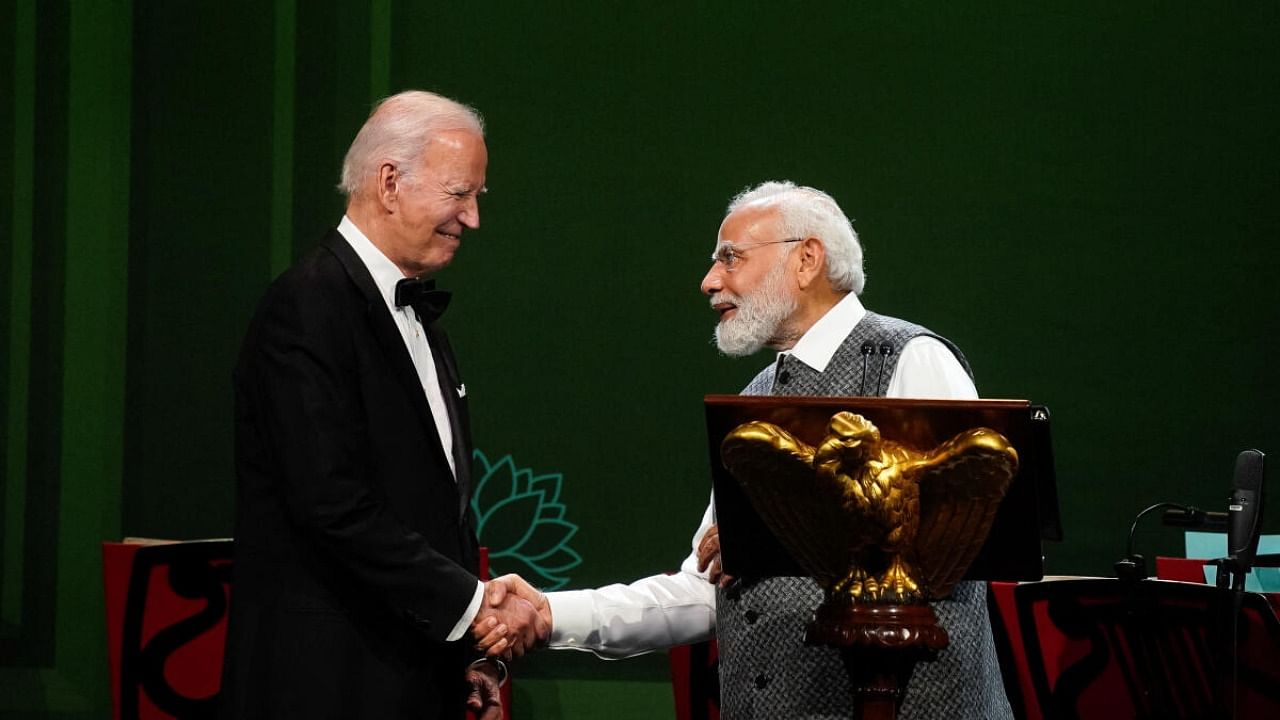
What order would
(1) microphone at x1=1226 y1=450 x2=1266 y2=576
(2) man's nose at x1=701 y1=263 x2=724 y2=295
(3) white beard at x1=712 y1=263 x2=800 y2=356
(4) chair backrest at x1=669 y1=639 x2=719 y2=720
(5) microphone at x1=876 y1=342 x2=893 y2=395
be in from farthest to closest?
(4) chair backrest at x1=669 y1=639 x2=719 y2=720 → (1) microphone at x1=1226 y1=450 x2=1266 y2=576 → (2) man's nose at x1=701 y1=263 x2=724 y2=295 → (3) white beard at x1=712 y1=263 x2=800 y2=356 → (5) microphone at x1=876 y1=342 x2=893 y2=395

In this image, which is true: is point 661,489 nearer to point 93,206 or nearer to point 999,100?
point 999,100

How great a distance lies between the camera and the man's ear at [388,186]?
2.46m

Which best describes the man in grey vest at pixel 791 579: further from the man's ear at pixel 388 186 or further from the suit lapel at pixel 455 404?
the man's ear at pixel 388 186

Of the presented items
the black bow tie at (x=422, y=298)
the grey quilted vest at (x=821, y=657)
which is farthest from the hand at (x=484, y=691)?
the black bow tie at (x=422, y=298)

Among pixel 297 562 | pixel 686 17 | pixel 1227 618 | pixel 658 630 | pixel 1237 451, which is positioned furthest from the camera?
pixel 686 17

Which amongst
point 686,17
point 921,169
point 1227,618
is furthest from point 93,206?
point 1227,618

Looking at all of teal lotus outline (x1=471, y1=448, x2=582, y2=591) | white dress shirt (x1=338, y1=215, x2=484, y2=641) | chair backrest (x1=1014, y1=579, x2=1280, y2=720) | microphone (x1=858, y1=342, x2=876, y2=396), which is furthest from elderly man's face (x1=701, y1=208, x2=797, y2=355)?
teal lotus outline (x1=471, y1=448, x2=582, y2=591)

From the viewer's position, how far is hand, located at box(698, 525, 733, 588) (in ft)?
7.36

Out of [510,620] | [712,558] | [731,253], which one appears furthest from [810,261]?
[510,620]

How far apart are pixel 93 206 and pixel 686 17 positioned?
1.95m

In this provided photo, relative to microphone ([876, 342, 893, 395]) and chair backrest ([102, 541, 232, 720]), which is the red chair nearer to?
chair backrest ([102, 541, 232, 720])

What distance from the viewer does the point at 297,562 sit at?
7.11 feet

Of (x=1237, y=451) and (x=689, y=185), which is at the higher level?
(x=689, y=185)

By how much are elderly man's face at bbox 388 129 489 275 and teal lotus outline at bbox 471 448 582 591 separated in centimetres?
185
